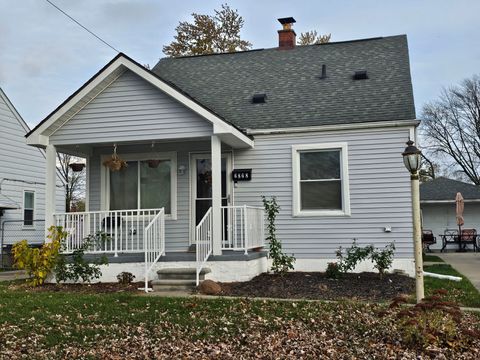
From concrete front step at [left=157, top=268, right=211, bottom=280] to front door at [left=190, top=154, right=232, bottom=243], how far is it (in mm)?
2025

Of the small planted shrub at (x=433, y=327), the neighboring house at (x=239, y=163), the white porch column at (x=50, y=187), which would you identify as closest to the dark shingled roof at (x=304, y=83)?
the neighboring house at (x=239, y=163)

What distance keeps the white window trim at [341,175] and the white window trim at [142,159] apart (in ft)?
8.91

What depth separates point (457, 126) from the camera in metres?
37.1

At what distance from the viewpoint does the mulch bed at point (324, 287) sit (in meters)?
8.41

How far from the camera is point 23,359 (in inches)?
207

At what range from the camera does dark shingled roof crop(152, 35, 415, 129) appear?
38.1ft

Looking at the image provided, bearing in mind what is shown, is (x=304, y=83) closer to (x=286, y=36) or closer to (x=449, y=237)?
(x=286, y=36)

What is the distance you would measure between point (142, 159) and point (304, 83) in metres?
4.49

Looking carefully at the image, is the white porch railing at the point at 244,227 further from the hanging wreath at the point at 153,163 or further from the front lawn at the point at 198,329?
the front lawn at the point at 198,329

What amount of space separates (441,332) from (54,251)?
23.3ft

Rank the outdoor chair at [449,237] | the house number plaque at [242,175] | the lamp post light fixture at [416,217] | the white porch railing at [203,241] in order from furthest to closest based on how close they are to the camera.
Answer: the outdoor chair at [449,237], the house number plaque at [242,175], the white porch railing at [203,241], the lamp post light fixture at [416,217]

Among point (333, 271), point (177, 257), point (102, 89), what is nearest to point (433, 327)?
point (333, 271)

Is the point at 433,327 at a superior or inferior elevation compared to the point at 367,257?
inferior

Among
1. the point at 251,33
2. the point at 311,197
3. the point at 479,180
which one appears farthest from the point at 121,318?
the point at 479,180
